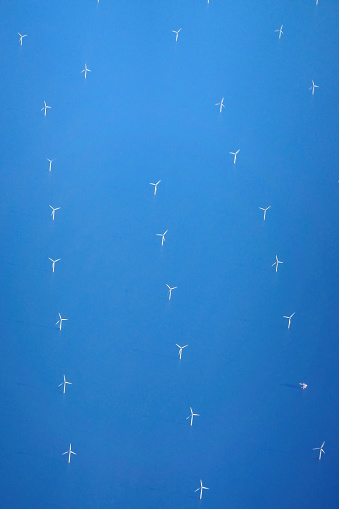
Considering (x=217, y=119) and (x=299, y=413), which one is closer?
(x=299, y=413)

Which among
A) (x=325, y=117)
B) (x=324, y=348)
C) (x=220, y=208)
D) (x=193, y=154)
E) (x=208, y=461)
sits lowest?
(x=208, y=461)

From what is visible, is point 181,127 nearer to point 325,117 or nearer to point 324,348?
point 325,117

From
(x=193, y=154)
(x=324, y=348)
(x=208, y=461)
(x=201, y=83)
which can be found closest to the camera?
(x=208, y=461)

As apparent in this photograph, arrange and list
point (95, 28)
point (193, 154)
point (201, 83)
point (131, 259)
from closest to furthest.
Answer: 1. point (131, 259)
2. point (193, 154)
3. point (201, 83)
4. point (95, 28)

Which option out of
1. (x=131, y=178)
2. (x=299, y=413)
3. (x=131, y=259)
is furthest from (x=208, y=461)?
(x=131, y=178)

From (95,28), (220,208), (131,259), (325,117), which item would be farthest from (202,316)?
(95,28)

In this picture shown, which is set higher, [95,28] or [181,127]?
[95,28]

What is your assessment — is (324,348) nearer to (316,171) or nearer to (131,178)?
(316,171)
